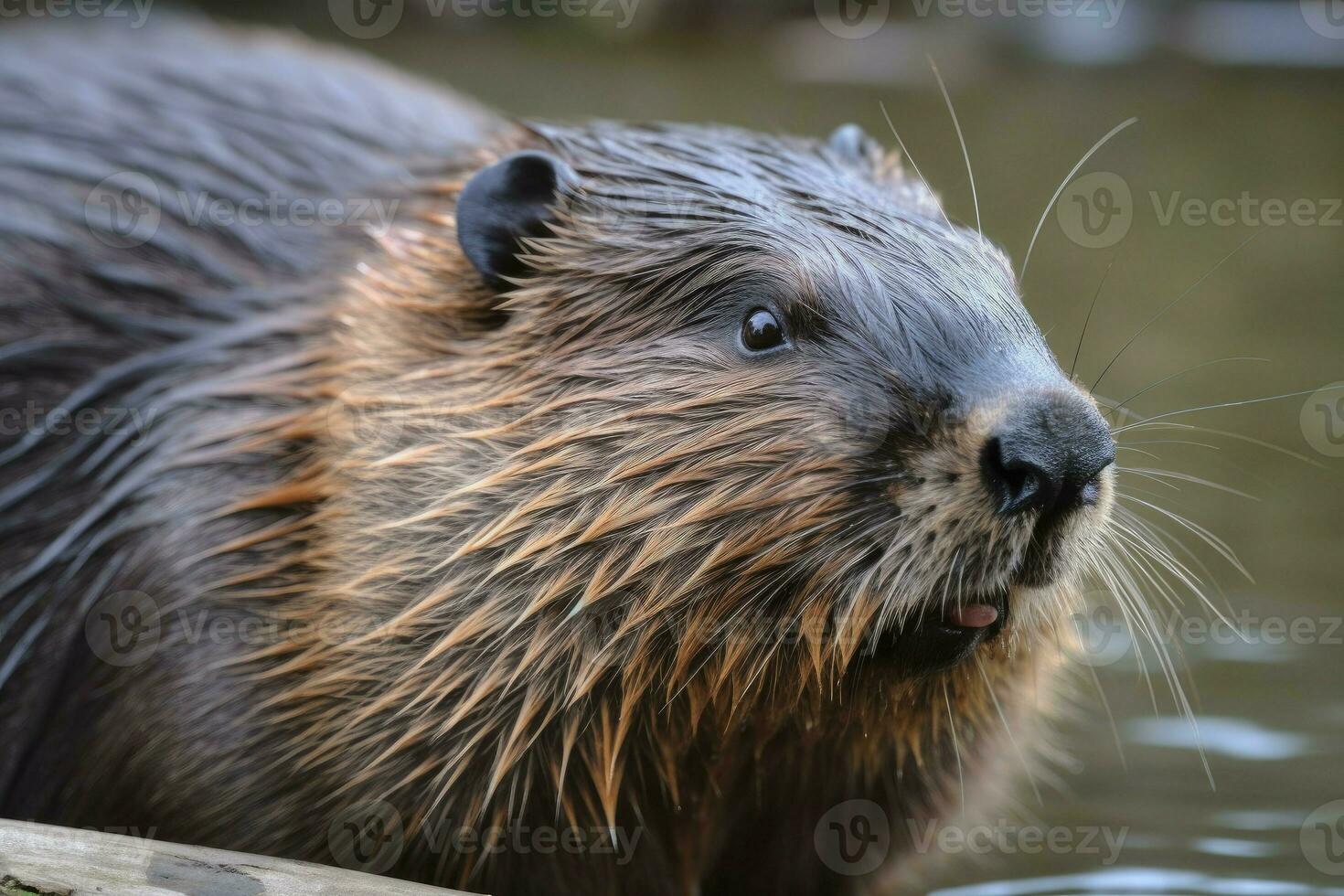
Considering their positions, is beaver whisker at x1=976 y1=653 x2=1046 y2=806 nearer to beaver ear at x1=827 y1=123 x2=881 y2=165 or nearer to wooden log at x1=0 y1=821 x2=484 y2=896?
wooden log at x1=0 y1=821 x2=484 y2=896

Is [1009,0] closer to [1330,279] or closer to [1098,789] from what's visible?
[1330,279]

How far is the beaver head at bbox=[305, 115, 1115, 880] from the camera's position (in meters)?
3.28

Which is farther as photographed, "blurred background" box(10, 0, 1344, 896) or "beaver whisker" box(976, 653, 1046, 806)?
"blurred background" box(10, 0, 1344, 896)

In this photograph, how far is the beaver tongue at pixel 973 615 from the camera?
3.36 metres

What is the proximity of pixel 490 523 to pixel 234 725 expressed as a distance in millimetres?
914

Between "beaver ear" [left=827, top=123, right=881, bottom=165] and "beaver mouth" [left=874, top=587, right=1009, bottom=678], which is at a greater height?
"beaver ear" [left=827, top=123, right=881, bottom=165]

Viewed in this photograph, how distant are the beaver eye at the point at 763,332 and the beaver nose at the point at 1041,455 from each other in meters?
0.61

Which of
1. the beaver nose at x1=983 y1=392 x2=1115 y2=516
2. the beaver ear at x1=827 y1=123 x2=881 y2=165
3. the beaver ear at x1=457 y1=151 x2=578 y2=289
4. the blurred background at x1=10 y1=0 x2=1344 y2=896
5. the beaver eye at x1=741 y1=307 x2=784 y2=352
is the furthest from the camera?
the blurred background at x1=10 y1=0 x2=1344 y2=896

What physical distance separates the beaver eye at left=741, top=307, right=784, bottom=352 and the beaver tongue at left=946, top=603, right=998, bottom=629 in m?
0.69

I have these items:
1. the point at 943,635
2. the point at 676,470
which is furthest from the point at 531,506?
the point at 943,635

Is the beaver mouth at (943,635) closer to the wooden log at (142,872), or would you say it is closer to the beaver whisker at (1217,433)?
the beaver whisker at (1217,433)

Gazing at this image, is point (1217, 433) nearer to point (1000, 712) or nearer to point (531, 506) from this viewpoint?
point (1000, 712)

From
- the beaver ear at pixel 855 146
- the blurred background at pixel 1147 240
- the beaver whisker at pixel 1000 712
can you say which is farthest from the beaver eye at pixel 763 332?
the beaver ear at pixel 855 146

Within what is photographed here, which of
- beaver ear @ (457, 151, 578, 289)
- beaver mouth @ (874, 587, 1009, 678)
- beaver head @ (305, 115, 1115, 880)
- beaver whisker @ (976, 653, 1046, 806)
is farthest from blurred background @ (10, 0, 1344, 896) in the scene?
beaver ear @ (457, 151, 578, 289)
